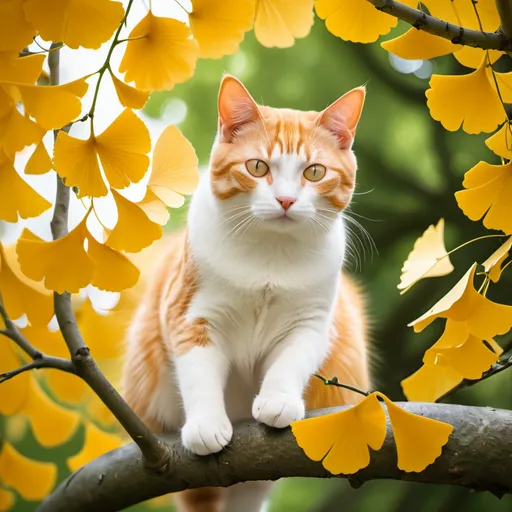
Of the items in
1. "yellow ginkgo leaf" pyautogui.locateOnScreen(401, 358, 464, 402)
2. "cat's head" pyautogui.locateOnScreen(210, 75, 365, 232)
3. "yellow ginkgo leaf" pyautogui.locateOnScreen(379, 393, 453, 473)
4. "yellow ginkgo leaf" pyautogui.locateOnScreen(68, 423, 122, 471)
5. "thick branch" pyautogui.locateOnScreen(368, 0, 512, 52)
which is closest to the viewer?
"thick branch" pyautogui.locateOnScreen(368, 0, 512, 52)

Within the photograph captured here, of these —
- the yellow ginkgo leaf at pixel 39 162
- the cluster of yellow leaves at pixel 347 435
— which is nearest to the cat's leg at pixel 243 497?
the cluster of yellow leaves at pixel 347 435

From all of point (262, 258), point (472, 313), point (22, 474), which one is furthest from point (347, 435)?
point (22, 474)

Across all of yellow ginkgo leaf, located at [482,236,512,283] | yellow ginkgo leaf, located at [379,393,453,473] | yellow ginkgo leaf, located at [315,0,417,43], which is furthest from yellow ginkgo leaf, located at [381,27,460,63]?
yellow ginkgo leaf, located at [379,393,453,473]

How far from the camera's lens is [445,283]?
3.78 ft

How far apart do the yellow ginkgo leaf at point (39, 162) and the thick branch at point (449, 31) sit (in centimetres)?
26

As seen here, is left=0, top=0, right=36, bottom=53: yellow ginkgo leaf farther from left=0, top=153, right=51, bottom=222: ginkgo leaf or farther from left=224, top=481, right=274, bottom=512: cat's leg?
left=224, top=481, right=274, bottom=512: cat's leg

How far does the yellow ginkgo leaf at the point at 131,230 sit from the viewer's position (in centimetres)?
55

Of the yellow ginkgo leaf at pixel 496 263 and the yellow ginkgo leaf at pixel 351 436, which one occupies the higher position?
the yellow ginkgo leaf at pixel 496 263

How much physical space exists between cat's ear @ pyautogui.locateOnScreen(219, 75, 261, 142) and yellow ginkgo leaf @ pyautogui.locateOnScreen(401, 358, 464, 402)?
33cm

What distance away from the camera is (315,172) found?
0.83 m

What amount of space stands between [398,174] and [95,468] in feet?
2.12

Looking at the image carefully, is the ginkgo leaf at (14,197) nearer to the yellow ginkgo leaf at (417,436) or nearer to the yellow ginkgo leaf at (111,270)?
the yellow ginkgo leaf at (111,270)

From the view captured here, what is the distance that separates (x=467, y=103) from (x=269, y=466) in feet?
1.20

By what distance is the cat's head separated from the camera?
2.63 ft
